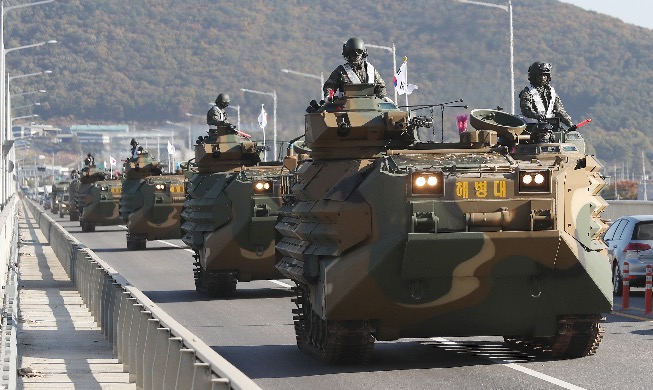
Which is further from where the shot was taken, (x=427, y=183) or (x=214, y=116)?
(x=214, y=116)

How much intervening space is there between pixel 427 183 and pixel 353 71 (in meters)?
4.38

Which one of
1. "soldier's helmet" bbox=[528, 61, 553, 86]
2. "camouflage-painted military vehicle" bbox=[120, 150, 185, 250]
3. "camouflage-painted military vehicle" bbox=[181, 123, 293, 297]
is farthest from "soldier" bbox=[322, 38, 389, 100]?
"camouflage-painted military vehicle" bbox=[120, 150, 185, 250]

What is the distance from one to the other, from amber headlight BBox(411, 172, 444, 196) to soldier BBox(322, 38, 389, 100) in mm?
3486

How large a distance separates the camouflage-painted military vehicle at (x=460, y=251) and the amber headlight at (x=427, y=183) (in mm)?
10

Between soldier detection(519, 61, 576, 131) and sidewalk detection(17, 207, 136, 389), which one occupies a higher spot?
soldier detection(519, 61, 576, 131)

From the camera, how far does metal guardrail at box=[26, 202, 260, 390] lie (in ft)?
35.0

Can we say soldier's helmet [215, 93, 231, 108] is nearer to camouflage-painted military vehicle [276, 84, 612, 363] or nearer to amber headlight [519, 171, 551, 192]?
camouflage-painted military vehicle [276, 84, 612, 363]

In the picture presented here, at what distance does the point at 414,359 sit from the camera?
1838 cm

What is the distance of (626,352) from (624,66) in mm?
114980

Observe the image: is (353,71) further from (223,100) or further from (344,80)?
(223,100)

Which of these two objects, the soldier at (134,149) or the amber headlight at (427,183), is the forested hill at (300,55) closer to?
the soldier at (134,149)

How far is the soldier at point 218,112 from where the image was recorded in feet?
106

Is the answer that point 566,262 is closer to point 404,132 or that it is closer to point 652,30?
point 404,132

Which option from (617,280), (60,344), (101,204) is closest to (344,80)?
(60,344)
